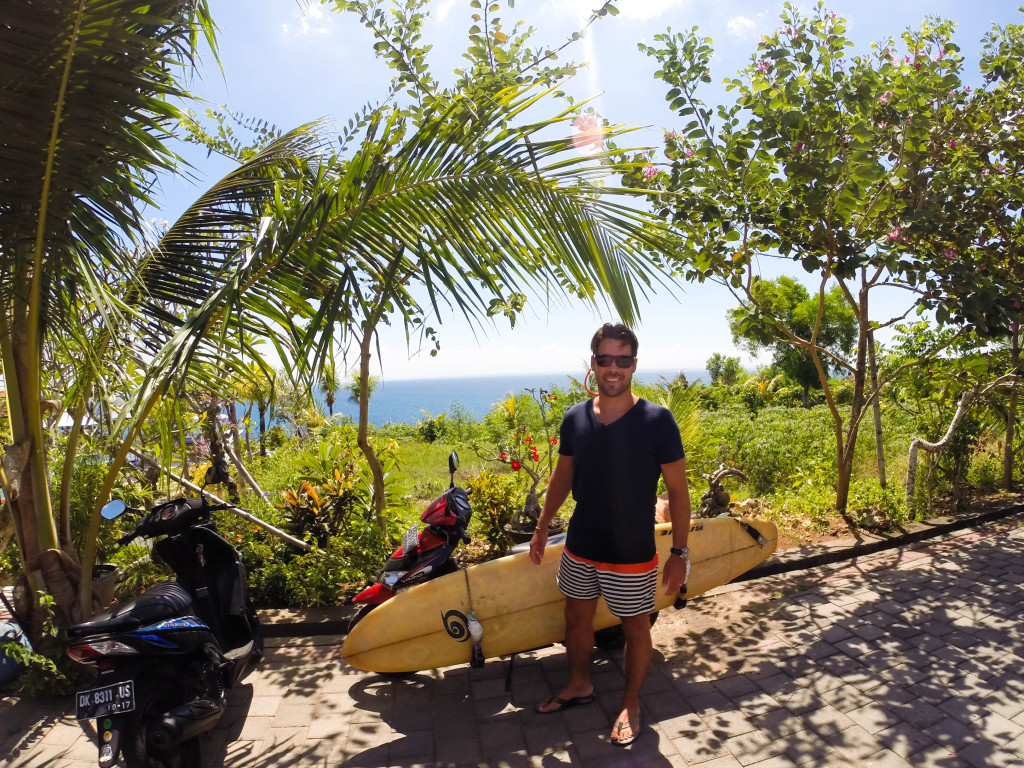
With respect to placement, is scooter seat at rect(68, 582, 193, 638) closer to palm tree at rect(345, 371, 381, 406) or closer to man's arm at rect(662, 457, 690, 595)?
palm tree at rect(345, 371, 381, 406)

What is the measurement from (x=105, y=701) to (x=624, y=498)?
2323mm

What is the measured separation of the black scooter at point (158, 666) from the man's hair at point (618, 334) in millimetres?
2302

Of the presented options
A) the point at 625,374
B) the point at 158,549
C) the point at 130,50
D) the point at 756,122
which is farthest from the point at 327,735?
the point at 756,122

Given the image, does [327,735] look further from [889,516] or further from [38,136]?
[889,516]

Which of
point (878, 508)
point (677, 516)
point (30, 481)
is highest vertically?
point (30, 481)

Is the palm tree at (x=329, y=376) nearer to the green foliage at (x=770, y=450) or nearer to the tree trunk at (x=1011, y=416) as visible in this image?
the green foliage at (x=770, y=450)

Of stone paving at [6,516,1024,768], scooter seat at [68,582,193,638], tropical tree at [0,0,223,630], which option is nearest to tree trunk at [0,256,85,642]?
tropical tree at [0,0,223,630]

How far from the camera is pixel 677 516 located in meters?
2.94

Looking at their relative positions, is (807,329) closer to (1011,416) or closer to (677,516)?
(1011,416)

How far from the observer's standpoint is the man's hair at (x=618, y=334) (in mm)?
2967

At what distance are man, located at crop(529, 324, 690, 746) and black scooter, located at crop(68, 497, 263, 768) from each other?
1807 millimetres

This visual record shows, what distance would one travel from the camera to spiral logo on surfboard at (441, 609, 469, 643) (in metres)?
3.38

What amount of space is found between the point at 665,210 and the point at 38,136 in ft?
13.9

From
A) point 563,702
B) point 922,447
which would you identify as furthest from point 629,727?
point 922,447
